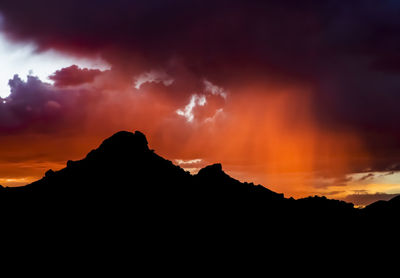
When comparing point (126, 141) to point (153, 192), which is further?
point (126, 141)

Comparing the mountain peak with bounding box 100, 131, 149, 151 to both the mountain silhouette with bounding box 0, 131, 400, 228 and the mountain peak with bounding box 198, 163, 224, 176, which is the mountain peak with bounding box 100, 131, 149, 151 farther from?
the mountain peak with bounding box 198, 163, 224, 176

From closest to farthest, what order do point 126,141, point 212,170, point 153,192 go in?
1. point 153,192
2. point 126,141
3. point 212,170

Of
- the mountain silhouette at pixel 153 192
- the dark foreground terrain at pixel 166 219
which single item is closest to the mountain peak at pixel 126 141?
the mountain silhouette at pixel 153 192

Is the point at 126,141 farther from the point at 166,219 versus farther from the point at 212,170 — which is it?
the point at 212,170

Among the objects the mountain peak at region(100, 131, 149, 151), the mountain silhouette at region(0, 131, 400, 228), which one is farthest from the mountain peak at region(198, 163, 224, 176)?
the mountain peak at region(100, 131, 149, 151)

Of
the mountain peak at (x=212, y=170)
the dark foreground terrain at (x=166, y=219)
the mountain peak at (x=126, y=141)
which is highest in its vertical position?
the mountain peak at (x=126, y=141)

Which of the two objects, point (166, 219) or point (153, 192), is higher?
point (153, 192)

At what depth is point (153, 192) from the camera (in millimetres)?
132000

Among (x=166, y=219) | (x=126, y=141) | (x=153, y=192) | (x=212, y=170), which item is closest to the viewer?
(x=166, y=219)

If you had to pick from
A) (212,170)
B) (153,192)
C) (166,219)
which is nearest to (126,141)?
(153,192)

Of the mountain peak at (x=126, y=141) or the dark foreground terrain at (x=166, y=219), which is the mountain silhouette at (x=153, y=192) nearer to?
the mountain peak at (x=126, y=141)

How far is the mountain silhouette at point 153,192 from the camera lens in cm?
12262

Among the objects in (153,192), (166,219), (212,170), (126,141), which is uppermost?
(126,141)

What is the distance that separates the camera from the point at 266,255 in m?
122
